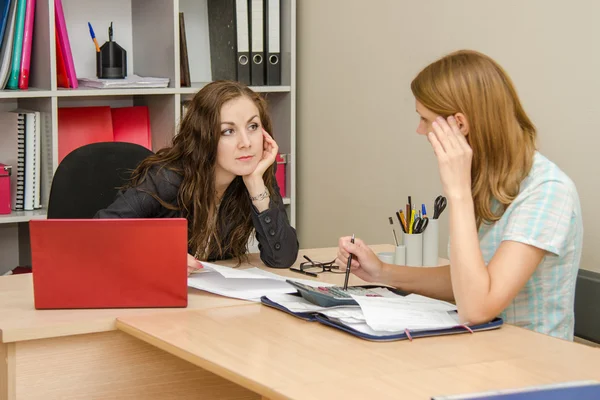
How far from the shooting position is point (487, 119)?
156cm

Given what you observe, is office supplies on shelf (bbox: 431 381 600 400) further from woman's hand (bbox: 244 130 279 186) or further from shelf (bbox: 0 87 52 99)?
shelf (bbox: 0 87 52 99)

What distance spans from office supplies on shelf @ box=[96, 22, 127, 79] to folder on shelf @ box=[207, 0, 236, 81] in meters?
0.40

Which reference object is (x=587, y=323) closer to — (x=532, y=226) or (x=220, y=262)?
(x=532, y=226)

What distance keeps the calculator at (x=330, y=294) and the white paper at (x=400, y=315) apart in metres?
0.03

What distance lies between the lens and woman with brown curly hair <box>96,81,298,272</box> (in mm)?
2143

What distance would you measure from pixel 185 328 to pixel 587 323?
978 millimetres

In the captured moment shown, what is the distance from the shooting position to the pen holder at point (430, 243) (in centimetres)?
213

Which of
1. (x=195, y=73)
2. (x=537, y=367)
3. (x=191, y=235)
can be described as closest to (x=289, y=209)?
(x=195, y=73)

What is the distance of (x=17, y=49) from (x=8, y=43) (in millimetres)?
41

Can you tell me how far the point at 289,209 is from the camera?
3410mm

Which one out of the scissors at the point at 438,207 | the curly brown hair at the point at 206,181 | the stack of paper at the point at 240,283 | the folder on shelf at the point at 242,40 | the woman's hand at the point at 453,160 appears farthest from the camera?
the folder on shelf at the point at 242,40

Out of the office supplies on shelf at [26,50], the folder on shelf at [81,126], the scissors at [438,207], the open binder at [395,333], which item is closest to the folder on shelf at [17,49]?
the office supplies on shelf at [26,50]

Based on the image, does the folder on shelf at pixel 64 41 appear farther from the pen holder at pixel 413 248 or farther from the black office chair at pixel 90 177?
the pen holder at pixel 413 248

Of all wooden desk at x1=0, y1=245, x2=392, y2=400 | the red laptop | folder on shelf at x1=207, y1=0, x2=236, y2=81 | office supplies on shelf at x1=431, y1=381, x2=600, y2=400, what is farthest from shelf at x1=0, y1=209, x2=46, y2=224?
office supplies on shelf at x1=431, y1=381, x2=600, y2=400
